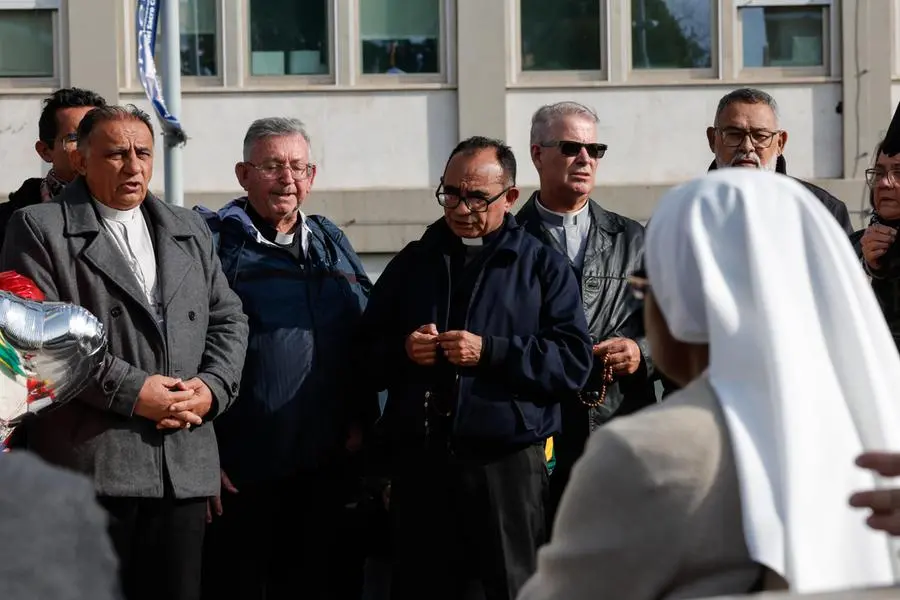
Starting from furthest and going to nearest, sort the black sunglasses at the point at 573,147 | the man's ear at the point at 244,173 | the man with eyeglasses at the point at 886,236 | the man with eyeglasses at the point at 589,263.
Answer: the black sunglasses at the point at 573,147, the man's ear at the point at 244,173, the man with eyeglasses at the point at 589,263, the man with eyeglasses at the point at 886,236

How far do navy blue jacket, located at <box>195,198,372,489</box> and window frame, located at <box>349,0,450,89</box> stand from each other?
8.82 meters

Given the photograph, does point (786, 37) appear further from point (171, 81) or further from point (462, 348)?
point (462, 348)

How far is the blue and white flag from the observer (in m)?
9.10

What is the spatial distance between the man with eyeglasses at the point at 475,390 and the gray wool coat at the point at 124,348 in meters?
0.62

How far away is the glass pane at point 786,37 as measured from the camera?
1480cm

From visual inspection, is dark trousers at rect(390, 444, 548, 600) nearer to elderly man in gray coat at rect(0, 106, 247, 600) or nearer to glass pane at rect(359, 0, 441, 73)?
elderly man in gray coat at rect(0, 106, 247, 600)

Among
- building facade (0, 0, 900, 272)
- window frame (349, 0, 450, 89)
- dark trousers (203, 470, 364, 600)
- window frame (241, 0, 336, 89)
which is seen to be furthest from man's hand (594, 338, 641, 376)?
window frame (241, 0, 336, 89)

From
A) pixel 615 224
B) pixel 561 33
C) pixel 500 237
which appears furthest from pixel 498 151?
pixel 561 33

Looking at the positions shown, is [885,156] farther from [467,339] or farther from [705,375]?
[705,375]

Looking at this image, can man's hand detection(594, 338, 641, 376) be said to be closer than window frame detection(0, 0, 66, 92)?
Yes

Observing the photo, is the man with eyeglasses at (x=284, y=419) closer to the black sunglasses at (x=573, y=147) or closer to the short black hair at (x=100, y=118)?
the short black hair at (x=100, y=118)

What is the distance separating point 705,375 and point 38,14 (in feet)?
43.6

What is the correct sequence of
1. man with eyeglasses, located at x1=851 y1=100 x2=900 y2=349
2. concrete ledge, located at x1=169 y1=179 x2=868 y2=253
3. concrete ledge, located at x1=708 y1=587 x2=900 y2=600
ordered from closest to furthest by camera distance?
concrete ledge, located at x1=708 y1=587 x2=900 y2=600 < man with eyeglasses, located at x1=851 y1=100 x2=900 y2=349 < concrete ledge, located at x1=169 y1=179 x2=868 y2=253

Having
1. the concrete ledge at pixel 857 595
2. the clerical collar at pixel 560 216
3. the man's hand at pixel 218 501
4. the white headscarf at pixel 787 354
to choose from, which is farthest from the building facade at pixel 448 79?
the concrete ledge at pixel 857 595
